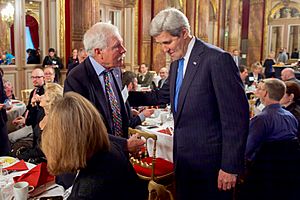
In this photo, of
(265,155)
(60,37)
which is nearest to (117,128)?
(265,155)

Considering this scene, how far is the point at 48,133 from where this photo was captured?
4.27 ft

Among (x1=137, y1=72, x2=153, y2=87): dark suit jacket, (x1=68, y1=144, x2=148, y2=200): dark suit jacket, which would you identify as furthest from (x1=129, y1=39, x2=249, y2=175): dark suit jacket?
(x1=137, y1=72, x2=153, y2=87): dark suit jacket

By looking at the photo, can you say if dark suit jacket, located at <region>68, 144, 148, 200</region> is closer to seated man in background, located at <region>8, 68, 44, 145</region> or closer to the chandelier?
seated man in background, located at <region>8, 68, 44, 145</region>

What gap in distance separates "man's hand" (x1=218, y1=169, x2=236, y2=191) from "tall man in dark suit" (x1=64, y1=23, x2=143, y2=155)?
49cm

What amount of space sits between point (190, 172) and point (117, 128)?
0.53 m

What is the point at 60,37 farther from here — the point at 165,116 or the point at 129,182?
the point at 129,182

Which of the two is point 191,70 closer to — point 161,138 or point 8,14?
point 161,138

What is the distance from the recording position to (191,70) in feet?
6.59

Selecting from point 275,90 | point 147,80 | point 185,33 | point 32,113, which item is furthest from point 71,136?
point 147,80

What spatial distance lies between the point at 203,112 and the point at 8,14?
7.45 m

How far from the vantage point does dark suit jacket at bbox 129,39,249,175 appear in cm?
188

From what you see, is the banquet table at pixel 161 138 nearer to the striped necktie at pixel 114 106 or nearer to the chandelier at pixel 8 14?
the striped necktie at pixel 114 106

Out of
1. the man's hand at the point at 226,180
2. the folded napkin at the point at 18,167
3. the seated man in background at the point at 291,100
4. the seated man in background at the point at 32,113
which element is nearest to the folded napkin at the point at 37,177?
the folded napkin at the point at 18,167

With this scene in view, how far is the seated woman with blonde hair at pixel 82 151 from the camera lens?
4.17 ft
